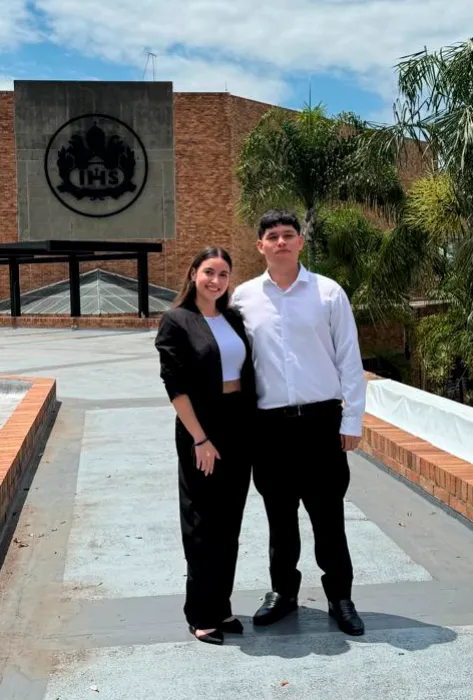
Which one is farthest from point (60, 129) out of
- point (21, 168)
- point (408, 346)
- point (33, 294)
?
point (408, 346)

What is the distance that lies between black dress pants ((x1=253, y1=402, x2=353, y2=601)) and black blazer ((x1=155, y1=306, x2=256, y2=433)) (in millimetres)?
238

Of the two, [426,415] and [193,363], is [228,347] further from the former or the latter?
[426,415]

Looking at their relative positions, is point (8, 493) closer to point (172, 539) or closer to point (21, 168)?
point (172, 539)

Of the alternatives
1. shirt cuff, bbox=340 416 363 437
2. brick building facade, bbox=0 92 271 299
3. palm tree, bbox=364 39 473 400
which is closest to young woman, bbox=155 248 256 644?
shirt cuff, bbox=340 416 363 437

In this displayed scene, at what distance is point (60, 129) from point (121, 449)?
20632 mm

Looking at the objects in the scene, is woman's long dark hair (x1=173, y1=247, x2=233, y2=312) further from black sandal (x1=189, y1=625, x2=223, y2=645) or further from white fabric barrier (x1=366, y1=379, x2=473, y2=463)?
white fabric barrier (x1=366, y1=379, x2=473, y2=463)

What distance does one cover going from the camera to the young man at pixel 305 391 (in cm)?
306

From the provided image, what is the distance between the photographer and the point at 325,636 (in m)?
3.02

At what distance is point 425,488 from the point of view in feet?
16.0

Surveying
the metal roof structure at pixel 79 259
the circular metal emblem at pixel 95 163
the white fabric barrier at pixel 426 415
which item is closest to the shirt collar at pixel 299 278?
the white fabric barrier at pixel 426 415

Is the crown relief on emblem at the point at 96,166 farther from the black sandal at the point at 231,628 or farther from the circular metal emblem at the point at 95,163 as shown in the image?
the black sandal at the point at 231,628

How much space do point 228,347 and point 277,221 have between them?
0.52 meters

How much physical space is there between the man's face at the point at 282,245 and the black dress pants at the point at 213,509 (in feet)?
1.75

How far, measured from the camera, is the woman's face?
3051mm
